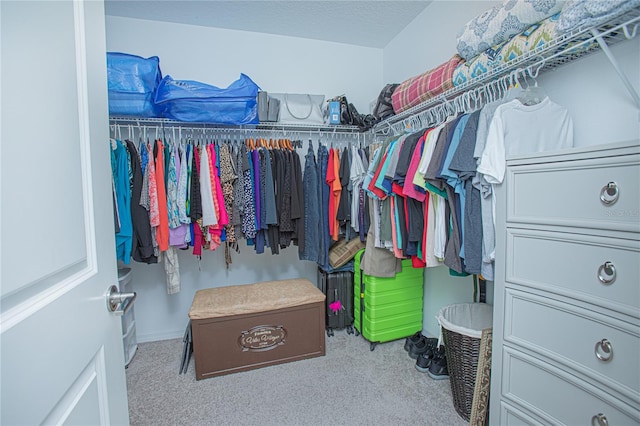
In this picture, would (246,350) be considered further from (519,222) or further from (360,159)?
(519,222)

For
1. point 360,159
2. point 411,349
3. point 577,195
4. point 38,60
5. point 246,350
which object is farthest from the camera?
point 360,159

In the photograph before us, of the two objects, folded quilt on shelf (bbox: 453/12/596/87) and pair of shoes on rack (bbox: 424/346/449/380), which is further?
pair of shoes on rack (bbox: 424/346/449/380)

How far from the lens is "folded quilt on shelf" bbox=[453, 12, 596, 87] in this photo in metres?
1.18

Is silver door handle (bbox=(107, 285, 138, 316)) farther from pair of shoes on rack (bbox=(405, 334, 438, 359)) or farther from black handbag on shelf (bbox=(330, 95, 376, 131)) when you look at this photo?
black handbag on shelf (bbox=(330, 95, 376, 131))

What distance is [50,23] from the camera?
1.61 feet

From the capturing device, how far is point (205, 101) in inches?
80.4

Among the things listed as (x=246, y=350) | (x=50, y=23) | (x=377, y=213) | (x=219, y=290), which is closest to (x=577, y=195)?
(x=377, y=213)

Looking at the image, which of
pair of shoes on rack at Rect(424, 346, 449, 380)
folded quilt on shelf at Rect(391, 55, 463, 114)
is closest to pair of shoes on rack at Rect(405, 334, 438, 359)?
pair of shoes on rack at Rect(424, 346, 449, 380)

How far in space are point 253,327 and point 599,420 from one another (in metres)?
1.69

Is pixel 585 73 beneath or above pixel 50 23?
above

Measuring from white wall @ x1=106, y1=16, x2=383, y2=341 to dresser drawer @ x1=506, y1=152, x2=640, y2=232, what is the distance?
2011 mm

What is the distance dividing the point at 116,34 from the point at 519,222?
291 cm

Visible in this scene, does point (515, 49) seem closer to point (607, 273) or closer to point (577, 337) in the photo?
point (607, 273)

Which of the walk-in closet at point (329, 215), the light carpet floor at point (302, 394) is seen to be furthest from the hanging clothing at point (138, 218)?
the light carpet floor at point (302, 394)
